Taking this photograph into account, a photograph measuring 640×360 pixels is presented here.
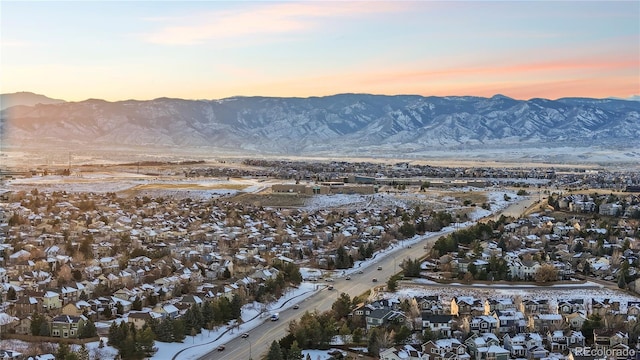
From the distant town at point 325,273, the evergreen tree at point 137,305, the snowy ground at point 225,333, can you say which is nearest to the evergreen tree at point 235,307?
the distant town at point 325,273

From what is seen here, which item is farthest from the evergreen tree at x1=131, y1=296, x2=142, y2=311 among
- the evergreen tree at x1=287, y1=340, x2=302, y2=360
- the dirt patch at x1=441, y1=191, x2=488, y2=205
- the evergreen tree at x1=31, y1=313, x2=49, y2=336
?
the dirt patch at x1=441, y1=191, x2=488, y2=205

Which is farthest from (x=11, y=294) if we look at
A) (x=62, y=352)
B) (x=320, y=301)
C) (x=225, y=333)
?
(x=320, y=301)

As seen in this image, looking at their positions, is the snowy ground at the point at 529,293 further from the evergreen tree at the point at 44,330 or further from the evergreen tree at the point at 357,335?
the evergreen tree at the point at 44,330

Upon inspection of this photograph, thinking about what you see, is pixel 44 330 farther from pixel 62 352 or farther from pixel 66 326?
pixel 62 352

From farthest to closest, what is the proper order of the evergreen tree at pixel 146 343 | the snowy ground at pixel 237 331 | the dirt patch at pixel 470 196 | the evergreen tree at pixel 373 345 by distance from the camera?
the dirt patch at pixel 470 196 → the evergreen tree at pixel 373 345 → the snowy ground at pixel 237 331 → the evergreen tree at pixel 146 343

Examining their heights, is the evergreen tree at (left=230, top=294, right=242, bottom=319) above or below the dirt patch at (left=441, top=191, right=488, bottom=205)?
above

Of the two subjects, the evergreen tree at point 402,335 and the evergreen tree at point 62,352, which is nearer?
the evergreen tree at point 62,352

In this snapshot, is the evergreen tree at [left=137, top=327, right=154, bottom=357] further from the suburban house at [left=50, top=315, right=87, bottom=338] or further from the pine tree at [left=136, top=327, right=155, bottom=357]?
the suburban house at [left=50, top=315, right=87, bottom=338]

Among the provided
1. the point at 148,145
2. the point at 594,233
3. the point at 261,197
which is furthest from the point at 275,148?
the point at 594,233

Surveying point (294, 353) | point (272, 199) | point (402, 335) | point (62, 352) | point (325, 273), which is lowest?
point (272, 199)
